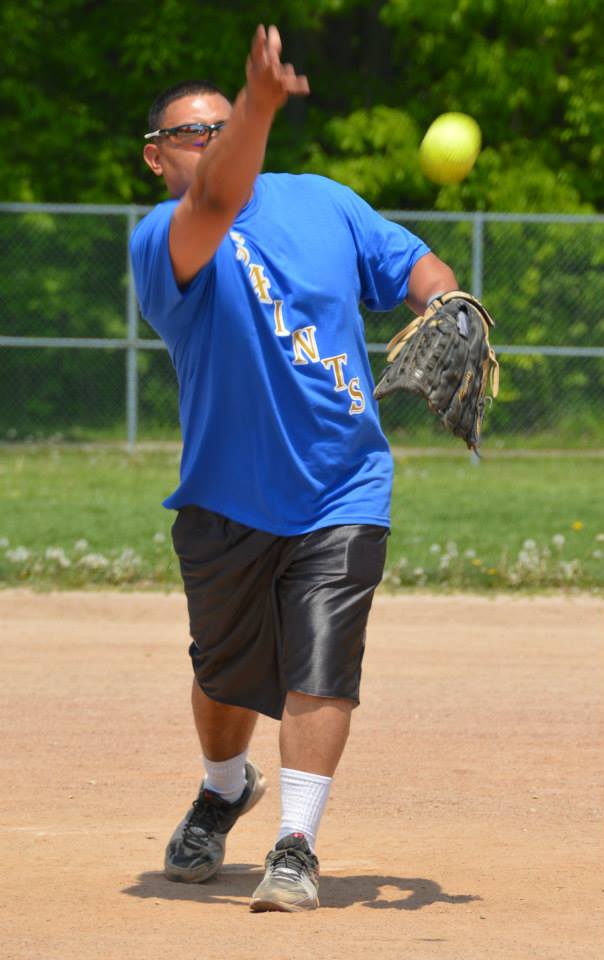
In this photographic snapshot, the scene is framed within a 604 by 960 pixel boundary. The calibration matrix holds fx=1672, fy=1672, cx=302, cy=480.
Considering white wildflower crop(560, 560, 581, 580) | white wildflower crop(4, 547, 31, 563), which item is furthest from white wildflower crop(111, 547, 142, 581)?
white wildflower crop(560, 560, 581, 580)

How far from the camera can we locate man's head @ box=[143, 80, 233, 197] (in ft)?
13.1

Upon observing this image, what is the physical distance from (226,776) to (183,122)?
1.77 meters

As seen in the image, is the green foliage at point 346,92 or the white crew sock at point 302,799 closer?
the white crew sock at point 302,799

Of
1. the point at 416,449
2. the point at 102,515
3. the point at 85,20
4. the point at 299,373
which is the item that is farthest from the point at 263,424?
the point at 85,20

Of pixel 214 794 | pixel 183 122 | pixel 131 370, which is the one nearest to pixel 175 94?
pixel 183 122

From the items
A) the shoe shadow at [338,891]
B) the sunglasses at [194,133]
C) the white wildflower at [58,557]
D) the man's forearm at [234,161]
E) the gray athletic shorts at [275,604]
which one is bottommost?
the shoe shadow at [338,891]

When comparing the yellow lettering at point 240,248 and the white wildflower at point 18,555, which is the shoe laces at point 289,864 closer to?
the yellow lettering at point 240,248

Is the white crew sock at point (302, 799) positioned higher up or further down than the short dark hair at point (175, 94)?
further down

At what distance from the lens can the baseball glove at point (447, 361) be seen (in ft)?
13.9

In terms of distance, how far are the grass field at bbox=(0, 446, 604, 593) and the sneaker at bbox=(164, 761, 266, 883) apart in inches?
186

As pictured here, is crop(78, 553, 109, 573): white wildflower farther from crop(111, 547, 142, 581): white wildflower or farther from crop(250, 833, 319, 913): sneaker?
crop(250, 833, 319, 913): sneaker

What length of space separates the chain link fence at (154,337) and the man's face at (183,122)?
505 inches

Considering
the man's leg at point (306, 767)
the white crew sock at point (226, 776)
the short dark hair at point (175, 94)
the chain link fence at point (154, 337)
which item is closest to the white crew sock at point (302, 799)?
the man's leg at point (306, 767)

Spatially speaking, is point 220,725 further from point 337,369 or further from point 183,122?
point 183,122
